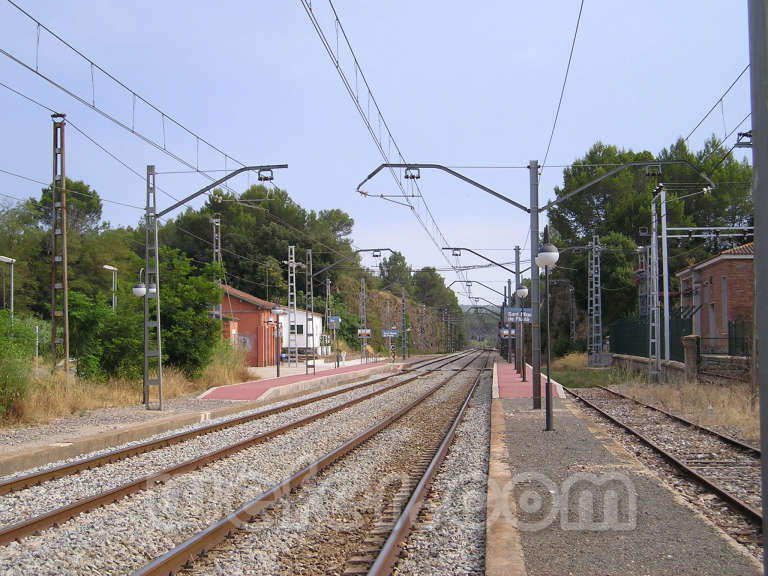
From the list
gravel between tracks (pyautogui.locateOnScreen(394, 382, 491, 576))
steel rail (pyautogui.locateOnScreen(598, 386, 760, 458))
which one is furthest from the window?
gravel between tracks (pyautogui.locateOnScreen(394, 382, 491, 576))

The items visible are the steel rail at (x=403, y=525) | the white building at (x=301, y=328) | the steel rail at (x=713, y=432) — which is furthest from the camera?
the white building at (x=301, y=328)

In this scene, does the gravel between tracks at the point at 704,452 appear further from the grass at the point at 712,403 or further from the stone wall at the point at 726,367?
the stone wall at the point at 726,367

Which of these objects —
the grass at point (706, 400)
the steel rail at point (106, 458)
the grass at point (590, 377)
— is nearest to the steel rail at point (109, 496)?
the steel rail at point (106, 458)

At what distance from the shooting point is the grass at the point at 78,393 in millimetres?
15676

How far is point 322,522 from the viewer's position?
7691 mm

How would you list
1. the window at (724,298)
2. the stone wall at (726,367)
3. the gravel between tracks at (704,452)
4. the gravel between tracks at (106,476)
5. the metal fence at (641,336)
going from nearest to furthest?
the gravel between tracks at (106,476) < the gravel between tracks at (704,452) < the stone wall at (726,367) < the metal fence at (641,336) < the window at (724,298)

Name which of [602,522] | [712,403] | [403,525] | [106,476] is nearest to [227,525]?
[403,525]

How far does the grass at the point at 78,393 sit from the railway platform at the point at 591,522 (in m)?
9.86

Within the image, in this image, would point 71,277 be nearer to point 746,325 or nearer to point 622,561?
point 746,325

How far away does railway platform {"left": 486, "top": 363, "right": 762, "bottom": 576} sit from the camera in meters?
5.82

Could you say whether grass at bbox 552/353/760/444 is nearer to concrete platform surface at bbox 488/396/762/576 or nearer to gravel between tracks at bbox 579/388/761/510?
gravel between tracks at bbox 579/388/761/510

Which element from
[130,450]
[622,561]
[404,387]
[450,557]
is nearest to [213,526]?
[450,557]

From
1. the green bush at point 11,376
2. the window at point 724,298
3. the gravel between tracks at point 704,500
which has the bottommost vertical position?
the gravel between tracks at point 704,500

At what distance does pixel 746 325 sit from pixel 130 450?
77.3 ft
